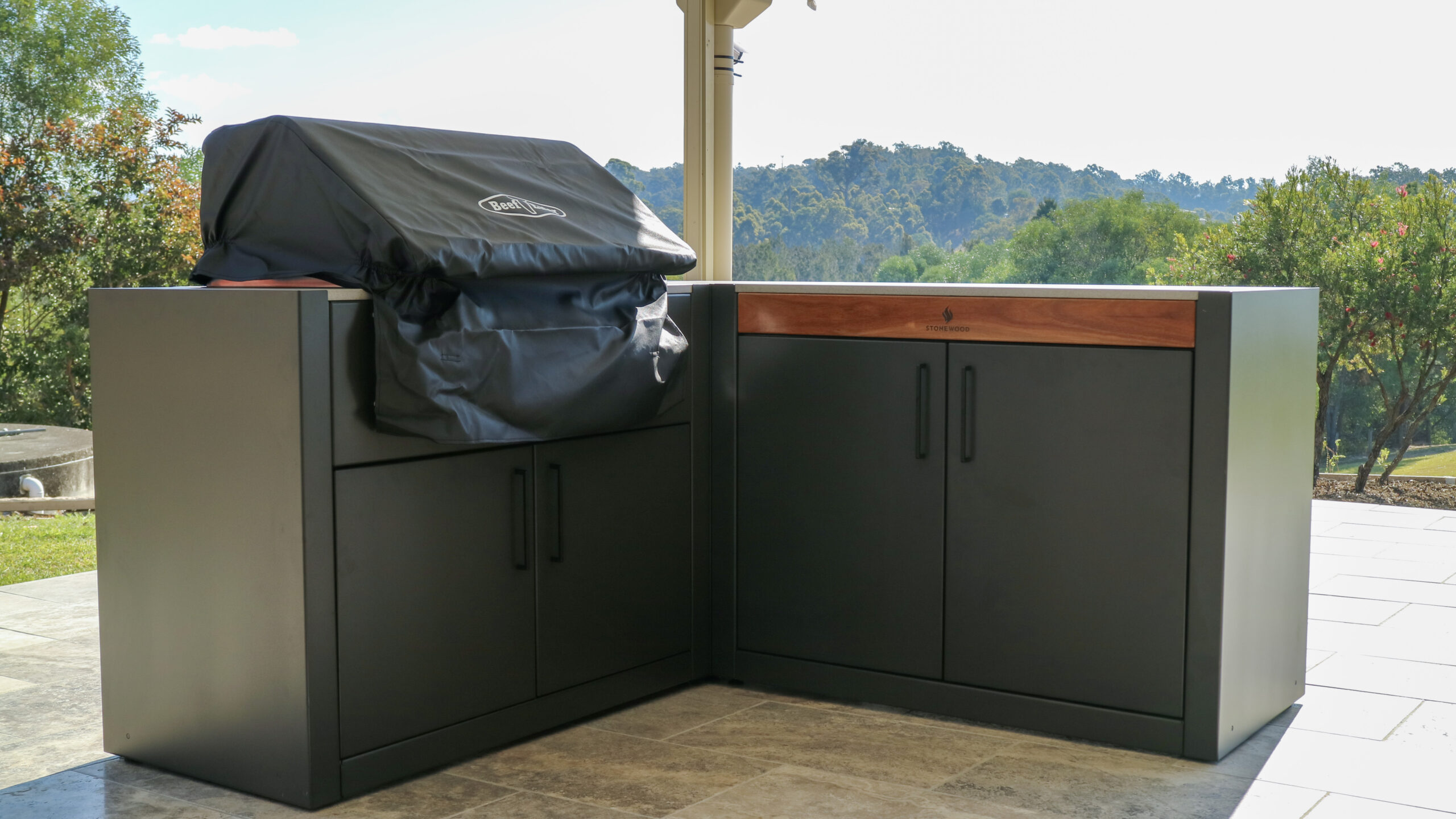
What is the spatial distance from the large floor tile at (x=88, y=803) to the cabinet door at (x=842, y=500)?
1.47m

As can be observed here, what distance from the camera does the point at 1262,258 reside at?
24.5ft

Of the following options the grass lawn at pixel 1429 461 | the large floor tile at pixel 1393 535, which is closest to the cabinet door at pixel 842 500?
the large floor tile at pixel 1393 535

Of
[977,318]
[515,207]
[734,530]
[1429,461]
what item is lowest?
[1429,461]

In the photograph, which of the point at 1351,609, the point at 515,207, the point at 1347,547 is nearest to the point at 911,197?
the point at 1347,547

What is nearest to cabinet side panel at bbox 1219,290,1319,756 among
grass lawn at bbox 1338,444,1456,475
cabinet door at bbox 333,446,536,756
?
cabinet door at bbox 333,446,536,756

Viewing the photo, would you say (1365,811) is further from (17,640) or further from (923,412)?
(17,640)

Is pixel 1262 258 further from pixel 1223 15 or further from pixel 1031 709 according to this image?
pixel 1031 709

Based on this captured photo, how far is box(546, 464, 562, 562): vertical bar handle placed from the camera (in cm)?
292

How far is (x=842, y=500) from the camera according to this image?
3207 mm

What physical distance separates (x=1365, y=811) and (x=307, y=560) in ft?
6.97

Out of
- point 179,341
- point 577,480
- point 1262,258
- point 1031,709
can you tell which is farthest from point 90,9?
point 1262,258

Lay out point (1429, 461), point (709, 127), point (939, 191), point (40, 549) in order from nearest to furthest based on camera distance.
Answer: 1. point (709, 127)
2. point (40, 549)
3. point (1429, 461)
4. point (939, 191)

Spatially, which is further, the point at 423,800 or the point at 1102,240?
the point at 1102,240

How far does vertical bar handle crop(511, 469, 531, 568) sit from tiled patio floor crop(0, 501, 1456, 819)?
1.46ft
